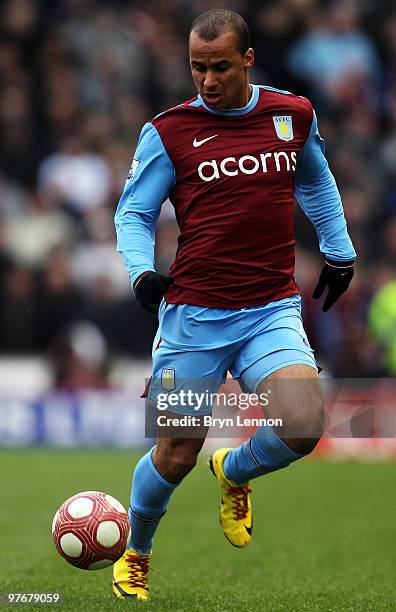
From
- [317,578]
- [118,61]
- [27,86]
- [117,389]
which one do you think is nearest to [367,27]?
[118,61]

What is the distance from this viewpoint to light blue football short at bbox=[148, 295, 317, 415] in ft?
18.0

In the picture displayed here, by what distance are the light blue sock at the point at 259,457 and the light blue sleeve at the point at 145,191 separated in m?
0.94

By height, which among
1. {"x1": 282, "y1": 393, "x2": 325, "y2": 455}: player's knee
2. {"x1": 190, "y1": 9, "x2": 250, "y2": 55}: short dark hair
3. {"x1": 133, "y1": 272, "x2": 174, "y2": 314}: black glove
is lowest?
{"x1": 282, "y1": 393, "x2": 325, "y2": 455}: player's knee

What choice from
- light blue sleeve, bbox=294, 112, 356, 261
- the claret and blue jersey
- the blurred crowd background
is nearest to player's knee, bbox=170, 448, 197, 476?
the claret and blue jersey

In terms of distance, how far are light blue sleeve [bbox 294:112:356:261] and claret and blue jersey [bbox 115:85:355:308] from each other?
154 millimetres

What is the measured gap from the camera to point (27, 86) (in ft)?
50.9

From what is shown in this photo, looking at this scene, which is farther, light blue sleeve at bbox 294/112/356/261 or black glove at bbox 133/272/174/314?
light blue sleeve at bbox 294/112/356/261

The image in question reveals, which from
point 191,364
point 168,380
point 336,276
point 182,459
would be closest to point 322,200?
point 336,276

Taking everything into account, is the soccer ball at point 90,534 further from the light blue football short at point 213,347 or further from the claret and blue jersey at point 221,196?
the claret and blue jersey at point 221,196

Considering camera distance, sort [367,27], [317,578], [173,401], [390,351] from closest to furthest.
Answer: [173,401]
[317,578]
[390,351]
[367,27]

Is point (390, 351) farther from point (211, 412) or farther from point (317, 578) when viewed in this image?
point (211, 412)

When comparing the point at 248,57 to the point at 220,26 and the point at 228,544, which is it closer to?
the point at 220,26

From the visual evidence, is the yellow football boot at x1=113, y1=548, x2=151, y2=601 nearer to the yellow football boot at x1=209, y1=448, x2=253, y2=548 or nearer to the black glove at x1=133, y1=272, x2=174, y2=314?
the yellow football boot at x1=209, y1=448, x2=253, y2=548

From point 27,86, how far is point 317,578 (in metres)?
10.1
